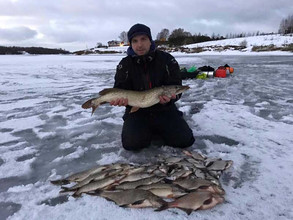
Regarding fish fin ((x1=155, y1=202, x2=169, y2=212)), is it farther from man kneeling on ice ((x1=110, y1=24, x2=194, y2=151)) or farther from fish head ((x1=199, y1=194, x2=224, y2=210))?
man kneeling on ice ((x1=110, y1=24, x2=194, y2=151))

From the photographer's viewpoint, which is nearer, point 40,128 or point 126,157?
point 126,157

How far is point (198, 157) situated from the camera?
3033 millimetres

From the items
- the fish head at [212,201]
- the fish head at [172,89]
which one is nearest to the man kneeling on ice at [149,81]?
the fish head at [172,89]

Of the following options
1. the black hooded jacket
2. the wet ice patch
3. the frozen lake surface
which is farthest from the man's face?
the wet ice patch

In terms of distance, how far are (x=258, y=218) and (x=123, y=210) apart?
105 cm

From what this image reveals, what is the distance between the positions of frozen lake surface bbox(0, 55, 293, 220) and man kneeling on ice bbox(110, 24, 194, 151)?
25 cm

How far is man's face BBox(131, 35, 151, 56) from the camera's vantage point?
3508 mm

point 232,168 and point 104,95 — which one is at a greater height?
point 104,95

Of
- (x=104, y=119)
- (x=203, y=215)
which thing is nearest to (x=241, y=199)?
(x=203, y=215)

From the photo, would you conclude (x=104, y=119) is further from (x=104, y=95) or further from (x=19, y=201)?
(x=19, y=201)

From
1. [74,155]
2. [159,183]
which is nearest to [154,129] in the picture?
[74,155]

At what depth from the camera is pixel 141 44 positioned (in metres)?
3.52

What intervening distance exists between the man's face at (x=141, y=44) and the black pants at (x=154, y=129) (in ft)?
2.65

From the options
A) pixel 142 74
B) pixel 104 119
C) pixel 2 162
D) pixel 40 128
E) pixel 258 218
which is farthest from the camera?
pixel 104 119
